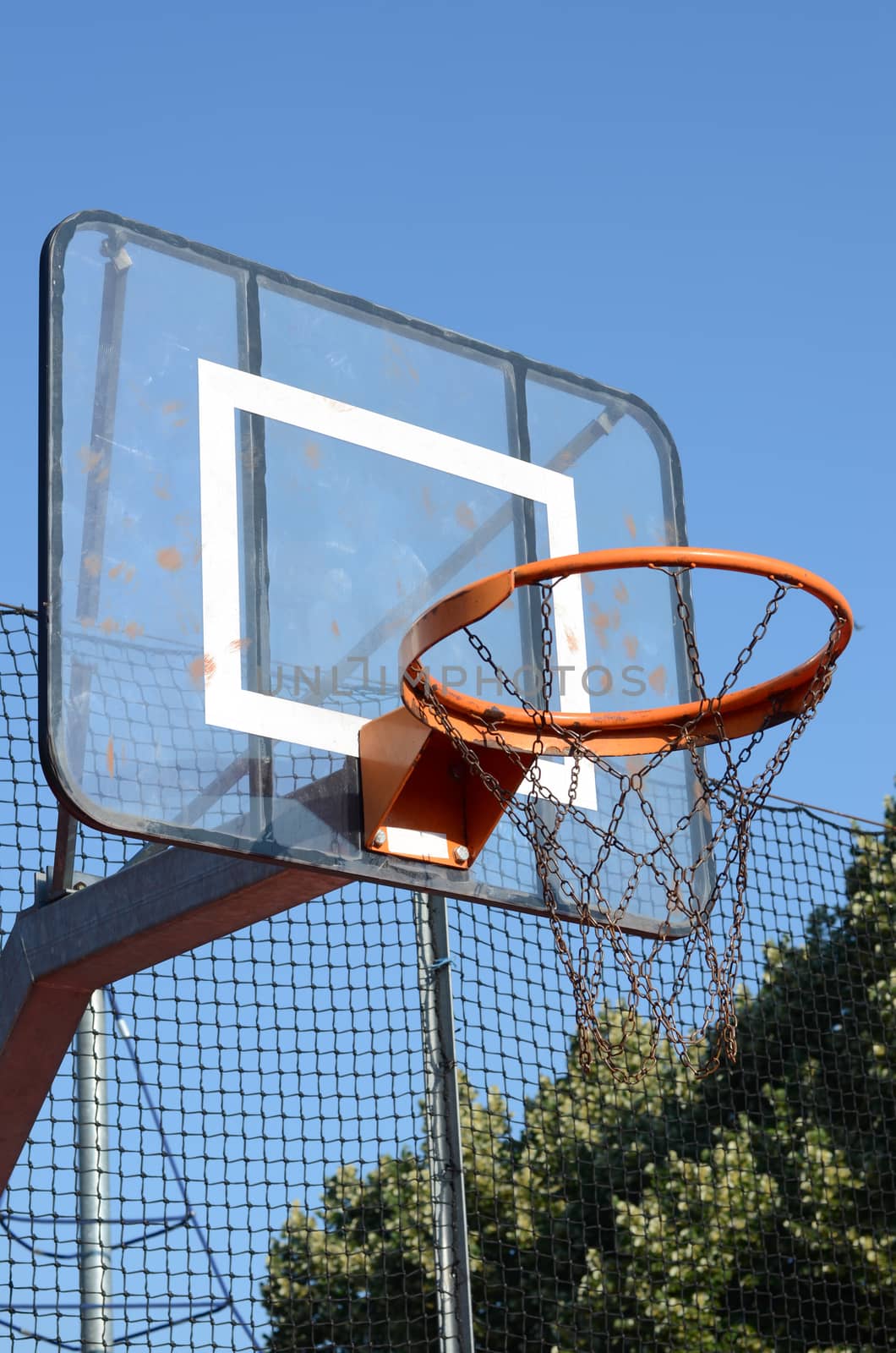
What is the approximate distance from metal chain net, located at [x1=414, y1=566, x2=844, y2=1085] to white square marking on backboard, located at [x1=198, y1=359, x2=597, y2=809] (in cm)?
8

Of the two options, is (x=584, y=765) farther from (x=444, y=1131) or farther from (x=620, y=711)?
(x=444, y=1131)

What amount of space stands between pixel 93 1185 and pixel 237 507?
185cm

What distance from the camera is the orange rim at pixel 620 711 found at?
2.81m

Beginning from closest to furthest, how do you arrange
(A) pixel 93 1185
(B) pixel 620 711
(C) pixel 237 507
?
1. (C) pixel 237 507
2. (B) pixel 620 711
3. (A) pixel 93 1185

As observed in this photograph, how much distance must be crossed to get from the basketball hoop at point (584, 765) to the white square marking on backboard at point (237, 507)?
0.07 metres

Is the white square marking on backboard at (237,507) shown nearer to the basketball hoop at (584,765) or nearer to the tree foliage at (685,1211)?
the basketball hoop at (584,765)

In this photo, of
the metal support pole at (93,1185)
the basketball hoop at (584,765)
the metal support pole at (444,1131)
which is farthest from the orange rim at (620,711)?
the metal support pole at (93,1185)

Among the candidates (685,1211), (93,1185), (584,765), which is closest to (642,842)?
(584,765)

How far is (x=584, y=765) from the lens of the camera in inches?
134

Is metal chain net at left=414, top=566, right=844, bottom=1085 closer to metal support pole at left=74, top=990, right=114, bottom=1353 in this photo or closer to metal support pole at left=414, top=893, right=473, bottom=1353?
metal support pole at left=414, top=893, right=473, bottom=1353

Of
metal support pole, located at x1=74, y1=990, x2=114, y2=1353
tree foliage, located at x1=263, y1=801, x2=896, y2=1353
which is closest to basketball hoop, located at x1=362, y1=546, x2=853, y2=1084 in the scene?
metal support pole, located at x1=74, y1=990, x2=114, y2=1353

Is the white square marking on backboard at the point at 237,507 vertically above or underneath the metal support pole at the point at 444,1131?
above

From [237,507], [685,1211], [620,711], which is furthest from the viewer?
[685,1211]

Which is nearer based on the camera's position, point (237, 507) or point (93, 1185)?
point (237, 507)
